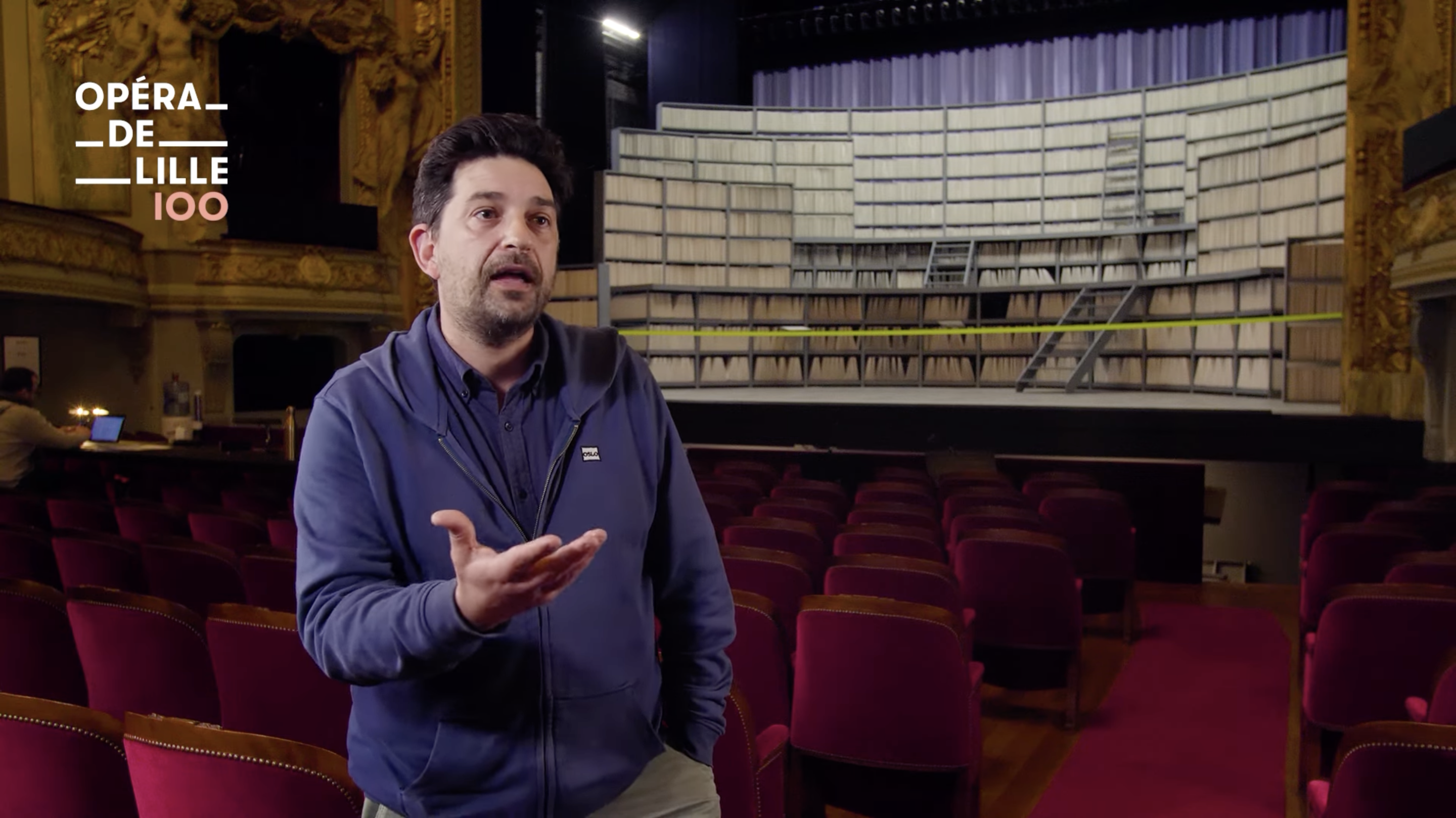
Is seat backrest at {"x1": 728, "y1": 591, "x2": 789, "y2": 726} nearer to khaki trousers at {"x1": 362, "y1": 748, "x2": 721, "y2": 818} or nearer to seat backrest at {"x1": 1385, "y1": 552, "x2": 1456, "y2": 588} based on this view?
khaki trousers at {"x1": 362, "y1": 748, "x2": 721, "y2": 818}

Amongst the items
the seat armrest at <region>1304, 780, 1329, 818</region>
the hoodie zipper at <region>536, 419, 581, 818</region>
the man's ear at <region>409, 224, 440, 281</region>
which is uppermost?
the man's ear at <region>409, 224, 440, 281</region>

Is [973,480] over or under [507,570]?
under

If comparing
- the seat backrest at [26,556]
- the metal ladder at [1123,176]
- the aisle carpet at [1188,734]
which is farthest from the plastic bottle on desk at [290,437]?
the metal ladder at [1123,176]

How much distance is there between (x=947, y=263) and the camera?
15828mm

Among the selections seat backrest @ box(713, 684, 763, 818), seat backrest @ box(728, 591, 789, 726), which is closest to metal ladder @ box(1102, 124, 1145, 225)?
seat backrest @ box(728, 591, 789, 726)

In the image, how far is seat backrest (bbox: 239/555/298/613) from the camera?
2998 mm

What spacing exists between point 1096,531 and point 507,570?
465 centimetres

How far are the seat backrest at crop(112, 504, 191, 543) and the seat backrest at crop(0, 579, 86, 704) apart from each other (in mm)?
1694

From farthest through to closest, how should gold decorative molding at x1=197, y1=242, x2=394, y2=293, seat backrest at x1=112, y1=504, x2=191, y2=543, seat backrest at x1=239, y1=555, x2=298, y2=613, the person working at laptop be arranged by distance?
gold decorative molding at x1=197, y1=242, x2=394, y2=293 → the person working at laptop → seat backrest at x1=112, y1=504, x2=191, y2=543 → seat backrest at x1=239, y1=555, x2=298, y2=613

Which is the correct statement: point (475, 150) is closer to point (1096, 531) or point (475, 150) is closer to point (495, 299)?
point (495, 299)

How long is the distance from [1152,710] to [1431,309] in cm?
587

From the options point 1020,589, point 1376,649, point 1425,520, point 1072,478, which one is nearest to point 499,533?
point 1376,649

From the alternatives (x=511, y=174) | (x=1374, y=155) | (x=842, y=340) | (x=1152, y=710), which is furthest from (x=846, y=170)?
(x=511, y=174)

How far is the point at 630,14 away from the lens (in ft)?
56.9
